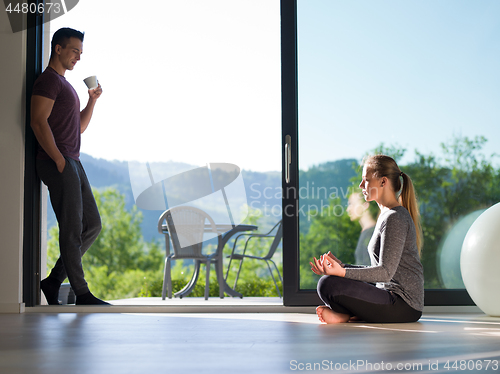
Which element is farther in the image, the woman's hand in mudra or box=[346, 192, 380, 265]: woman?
box=[346, 192, 380, 265]: woman

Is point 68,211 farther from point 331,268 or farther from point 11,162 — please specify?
point 331,268


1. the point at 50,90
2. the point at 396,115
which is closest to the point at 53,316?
the point at 50,90

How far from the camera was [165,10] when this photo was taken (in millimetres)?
5910

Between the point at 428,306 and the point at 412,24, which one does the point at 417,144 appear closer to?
the point at 412,24

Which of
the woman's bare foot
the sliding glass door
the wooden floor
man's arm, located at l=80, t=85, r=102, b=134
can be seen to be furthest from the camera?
man's arm, located at l=80, t=85, r=102, b=134

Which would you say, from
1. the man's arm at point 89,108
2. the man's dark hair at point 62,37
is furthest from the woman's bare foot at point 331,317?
the man's dark hair at point 62,37

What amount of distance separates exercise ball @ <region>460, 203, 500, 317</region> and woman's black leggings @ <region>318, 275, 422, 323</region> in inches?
20.2

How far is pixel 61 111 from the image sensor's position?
124 inches

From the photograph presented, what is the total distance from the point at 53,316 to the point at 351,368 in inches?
78.5

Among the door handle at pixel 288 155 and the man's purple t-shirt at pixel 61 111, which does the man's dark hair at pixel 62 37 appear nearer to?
the man's purple t-shirt at pixel 61 111

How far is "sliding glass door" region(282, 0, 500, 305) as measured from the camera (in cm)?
311

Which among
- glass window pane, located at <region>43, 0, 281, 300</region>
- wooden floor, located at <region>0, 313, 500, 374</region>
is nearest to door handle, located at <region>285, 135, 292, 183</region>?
wooden floor, located at <region>0, 313, 500, 374</region>

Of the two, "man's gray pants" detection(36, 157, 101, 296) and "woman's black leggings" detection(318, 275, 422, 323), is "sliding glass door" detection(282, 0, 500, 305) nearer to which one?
"woman's black leggings" detection(318, 275, 422, 323)

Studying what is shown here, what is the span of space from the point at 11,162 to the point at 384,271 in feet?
7.49
